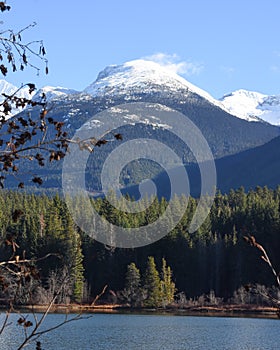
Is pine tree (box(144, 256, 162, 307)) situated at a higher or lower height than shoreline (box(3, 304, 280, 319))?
higher

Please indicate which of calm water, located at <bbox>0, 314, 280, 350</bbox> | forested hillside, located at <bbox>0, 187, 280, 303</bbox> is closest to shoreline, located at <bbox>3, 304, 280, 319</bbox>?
forested hillside, located at <bbox>0, 187, 280, 303</bbox>

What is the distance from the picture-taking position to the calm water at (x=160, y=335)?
44.9 meters

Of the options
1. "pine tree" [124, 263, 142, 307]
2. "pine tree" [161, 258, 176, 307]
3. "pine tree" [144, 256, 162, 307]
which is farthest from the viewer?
"pine tree" [161, 258, 176, 307]

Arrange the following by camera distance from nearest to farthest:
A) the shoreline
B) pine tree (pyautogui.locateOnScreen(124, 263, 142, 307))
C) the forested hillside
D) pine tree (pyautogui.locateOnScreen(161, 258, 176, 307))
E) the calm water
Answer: the calm water < the shoreline < pine tree (pyautogui.locateOnScreen(124, 263, 142, 307)) < pine tree (pyautogui.locateOnScreen(161, 258, 176, 307)) < the forested hillside

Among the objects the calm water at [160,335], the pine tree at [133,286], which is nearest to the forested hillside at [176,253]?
the pine tree at [133,286]

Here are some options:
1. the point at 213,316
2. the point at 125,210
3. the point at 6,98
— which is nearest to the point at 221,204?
the point at 125,210

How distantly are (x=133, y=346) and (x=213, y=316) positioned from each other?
30.1 metres

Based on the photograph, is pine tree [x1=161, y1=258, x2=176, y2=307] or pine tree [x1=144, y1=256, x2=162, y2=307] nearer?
Answer: pine tree [x1=144, y1=256, x2=162, y2=307]

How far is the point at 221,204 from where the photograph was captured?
4601 inches

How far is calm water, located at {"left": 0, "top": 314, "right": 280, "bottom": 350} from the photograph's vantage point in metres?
44.9

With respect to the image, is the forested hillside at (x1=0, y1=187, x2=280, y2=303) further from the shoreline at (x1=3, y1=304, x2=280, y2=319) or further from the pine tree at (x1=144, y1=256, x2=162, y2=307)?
the shoreline at (x1=3, y1=304, x2=280, y2=319)

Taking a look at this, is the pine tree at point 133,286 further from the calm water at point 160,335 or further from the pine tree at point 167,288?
the calm water at point 160,335

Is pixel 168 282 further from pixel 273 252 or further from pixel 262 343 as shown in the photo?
pixel 262 343

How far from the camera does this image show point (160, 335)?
51156 millimetres
